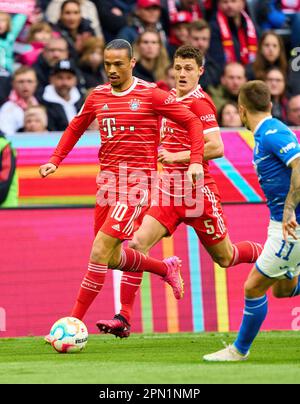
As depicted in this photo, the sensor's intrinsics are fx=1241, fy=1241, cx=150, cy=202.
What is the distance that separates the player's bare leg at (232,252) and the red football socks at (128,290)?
0.73m

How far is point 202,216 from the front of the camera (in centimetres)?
1118

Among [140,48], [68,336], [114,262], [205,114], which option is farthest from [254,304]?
[140,48]

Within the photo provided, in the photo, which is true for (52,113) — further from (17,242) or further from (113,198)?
(113,198)

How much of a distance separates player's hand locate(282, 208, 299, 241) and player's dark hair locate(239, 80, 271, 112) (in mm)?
777

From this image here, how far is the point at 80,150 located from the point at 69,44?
8.24ft

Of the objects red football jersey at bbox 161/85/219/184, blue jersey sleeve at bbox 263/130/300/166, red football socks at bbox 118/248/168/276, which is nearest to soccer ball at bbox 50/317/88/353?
red football socks at bbox 118/248/168/276

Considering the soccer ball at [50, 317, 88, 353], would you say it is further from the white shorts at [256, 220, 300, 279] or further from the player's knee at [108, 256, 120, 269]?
the white shorts at [256, 220, 300, 279]

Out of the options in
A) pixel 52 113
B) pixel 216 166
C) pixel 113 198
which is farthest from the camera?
pixel 52 113

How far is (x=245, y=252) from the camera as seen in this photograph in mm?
11648

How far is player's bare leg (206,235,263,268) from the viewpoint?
37.3ft

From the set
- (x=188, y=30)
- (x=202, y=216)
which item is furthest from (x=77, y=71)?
(x=202, y=216)

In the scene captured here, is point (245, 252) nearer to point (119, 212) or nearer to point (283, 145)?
point (119, 212)
